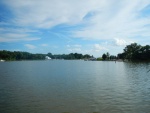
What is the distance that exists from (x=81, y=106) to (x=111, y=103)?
388 cm

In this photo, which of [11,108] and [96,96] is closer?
[11,108]

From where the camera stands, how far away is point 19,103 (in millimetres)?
25703

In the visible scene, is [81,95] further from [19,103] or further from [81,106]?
[19,103]

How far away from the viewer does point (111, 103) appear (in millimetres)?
25297

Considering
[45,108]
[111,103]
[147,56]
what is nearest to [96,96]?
[111,103]

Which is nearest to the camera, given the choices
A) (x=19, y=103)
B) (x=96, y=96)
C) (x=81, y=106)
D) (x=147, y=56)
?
(x=81, y=106)

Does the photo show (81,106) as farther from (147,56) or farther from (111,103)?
(147,56)

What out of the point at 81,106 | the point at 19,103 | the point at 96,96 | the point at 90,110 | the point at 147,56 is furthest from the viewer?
the point at 147,56

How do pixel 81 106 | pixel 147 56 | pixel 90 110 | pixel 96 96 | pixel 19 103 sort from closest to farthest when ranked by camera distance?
pixel 90 110, pixel 81 106, pixel 19 103, pixel 96 96, pixel 147 56

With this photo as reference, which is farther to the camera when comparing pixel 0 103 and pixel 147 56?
pixel 147 56

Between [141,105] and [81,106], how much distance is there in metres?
6.97

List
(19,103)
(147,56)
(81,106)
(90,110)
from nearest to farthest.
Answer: (90,110), (81,106), (19,103), (147,56)

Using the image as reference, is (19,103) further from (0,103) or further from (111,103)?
(111,103)

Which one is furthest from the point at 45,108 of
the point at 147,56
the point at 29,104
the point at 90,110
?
the point at 147,56
